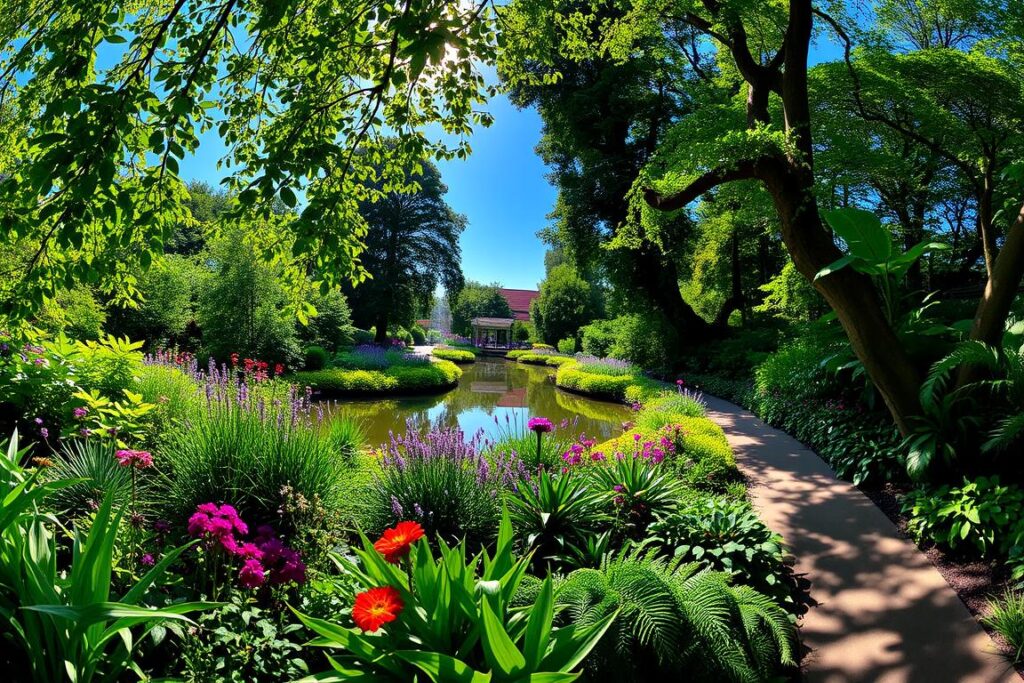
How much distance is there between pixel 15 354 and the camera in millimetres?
4664

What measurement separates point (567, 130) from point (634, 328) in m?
7.47

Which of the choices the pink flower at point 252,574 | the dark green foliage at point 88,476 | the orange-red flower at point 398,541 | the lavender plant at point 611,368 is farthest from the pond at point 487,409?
the orange-red flower at point 398,541

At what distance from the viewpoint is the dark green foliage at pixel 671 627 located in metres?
2.15

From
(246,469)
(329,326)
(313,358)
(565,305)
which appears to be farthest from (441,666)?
(565,305)

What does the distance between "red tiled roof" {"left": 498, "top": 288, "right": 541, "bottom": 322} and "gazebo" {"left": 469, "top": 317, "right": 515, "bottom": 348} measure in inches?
436

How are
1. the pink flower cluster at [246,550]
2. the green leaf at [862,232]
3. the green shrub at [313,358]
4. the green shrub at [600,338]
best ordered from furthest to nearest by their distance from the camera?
the green shrub at [600,338]
the green shrub at [313,358]
the green leaf at [862,232]
the pink flower cluster at [246,550]

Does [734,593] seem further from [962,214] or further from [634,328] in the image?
[634,328]

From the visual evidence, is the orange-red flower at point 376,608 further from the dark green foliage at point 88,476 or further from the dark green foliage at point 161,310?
the dark green foliage at point 161,310

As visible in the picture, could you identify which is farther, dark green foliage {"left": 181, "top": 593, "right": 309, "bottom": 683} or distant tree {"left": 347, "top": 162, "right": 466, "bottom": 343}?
distant tree {"left": 347, "top": 162, "right": 466, "bottom": 343}

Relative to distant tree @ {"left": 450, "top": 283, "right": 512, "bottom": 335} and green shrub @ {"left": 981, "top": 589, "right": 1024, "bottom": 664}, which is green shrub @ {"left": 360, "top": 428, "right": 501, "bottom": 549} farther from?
distant tree @ {"left": 450, "top": 283, "right": 512, "bottom": 335}

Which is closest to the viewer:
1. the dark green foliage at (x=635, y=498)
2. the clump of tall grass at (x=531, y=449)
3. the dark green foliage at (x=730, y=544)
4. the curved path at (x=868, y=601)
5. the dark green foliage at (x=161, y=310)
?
the curved path at (x=868, y=601)

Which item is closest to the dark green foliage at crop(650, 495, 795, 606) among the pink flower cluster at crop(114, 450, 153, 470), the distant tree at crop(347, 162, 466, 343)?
the pink flower cluster at crop(114, 450, 153, 470)

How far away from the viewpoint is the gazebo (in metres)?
51.8

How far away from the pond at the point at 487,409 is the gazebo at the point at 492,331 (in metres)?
29.9
